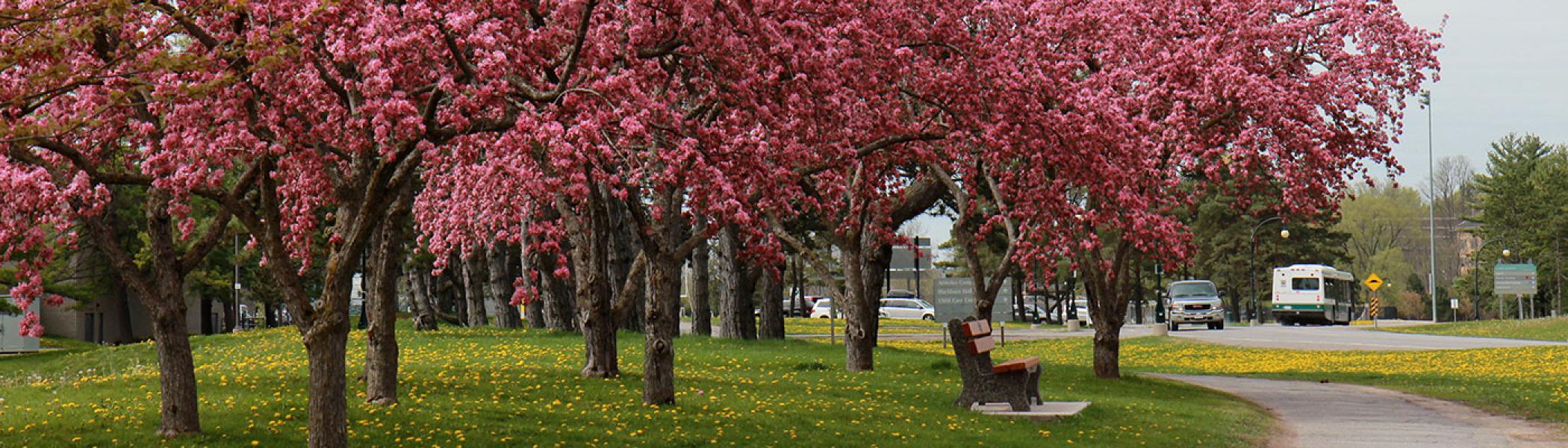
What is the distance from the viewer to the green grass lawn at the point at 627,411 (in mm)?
12391

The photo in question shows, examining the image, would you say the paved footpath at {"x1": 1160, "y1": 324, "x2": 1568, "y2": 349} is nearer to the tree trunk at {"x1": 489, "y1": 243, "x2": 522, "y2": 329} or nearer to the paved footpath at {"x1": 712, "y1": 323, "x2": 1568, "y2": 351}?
the paved footpath at {"x1": 712, "y1": 323, "x2": 1568, "y2": 351}

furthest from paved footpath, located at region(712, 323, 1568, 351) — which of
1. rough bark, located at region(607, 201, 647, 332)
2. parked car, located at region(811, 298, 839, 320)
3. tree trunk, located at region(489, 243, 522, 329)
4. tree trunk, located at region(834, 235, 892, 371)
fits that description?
parked car, located at region(811, 298, 839, 320)

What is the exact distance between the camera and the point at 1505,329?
52.4 metres

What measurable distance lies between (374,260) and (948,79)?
6377 millimetres

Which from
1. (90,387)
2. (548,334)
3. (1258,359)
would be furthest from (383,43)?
(1258,359)

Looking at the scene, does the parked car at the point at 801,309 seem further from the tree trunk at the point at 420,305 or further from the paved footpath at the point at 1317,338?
the tree trunk at the point at 420,305

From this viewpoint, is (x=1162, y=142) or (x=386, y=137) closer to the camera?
(x=386, y=137)

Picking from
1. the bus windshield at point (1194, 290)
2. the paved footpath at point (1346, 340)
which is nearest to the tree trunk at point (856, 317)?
the paved footpath at point (1346, 340)

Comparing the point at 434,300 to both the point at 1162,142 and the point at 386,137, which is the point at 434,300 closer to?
the point at 1162,142

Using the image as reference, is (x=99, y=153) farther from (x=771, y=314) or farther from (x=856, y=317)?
(x=771, y=314)

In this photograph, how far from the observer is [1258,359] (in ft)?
120

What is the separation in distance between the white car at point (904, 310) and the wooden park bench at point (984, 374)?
2555 inches

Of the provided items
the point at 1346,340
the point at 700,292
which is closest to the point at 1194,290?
the point at 1346,340

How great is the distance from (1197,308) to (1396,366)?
2925 cm
